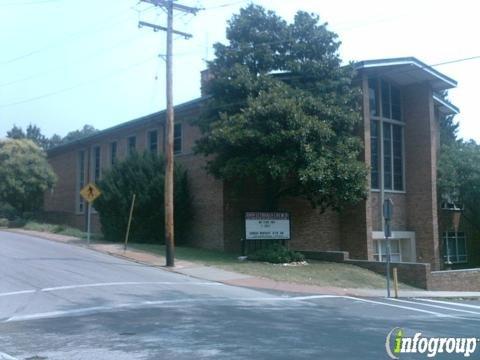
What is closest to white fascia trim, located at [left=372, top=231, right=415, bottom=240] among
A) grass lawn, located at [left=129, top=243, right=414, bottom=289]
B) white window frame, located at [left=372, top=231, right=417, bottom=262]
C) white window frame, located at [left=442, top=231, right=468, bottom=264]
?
white window frame, located at [left=372, top=231, right=417, bottom=262]

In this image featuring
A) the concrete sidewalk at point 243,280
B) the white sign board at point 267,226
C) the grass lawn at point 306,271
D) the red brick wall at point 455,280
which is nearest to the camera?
the concrete sidewalk at point 243,280

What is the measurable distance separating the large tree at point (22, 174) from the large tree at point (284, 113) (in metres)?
16.8

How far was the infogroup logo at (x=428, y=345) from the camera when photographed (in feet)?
28.0

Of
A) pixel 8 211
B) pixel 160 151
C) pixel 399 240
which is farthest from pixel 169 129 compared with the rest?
pixel 8 211

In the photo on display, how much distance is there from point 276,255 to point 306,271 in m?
1.77

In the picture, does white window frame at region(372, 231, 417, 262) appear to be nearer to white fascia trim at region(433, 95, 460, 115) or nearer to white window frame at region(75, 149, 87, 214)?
white fascia trim at region(433, 95, 460, 115)

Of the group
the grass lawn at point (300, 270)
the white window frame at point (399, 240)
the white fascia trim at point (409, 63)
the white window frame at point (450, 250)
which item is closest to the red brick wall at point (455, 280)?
the grass lawn at point (300, 270)

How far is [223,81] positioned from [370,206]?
911 centimetres

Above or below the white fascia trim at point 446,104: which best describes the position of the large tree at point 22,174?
below

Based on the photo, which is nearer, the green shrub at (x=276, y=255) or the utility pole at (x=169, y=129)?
Result: the utility pole at (x=169, y=129)

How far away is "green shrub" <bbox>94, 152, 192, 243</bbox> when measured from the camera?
92.1 ft

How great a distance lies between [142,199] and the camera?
2777cm

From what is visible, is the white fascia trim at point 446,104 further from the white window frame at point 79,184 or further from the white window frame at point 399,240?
the white window frame at point 79,184

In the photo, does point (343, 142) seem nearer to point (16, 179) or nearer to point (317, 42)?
point (317, 42)
